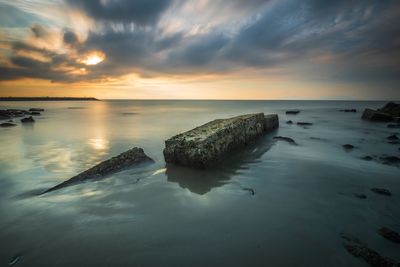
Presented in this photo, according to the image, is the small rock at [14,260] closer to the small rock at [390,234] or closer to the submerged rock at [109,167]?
the submerged rock at [109,167]

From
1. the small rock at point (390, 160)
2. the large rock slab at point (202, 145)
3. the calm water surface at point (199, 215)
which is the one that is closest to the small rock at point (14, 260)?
the calm water surface at point (199, 215)

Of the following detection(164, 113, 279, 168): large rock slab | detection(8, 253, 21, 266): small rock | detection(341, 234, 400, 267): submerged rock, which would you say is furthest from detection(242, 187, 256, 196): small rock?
detection(8, 253, 21, 266): small rock

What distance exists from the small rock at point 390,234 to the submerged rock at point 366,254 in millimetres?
507

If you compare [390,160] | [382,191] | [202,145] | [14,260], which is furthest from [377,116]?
[14,260]

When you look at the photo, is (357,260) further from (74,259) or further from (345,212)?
(74,259)

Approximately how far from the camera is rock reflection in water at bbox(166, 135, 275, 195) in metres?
5.14

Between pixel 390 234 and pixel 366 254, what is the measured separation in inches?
32.0

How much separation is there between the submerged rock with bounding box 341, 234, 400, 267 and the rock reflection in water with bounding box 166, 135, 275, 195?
270cm

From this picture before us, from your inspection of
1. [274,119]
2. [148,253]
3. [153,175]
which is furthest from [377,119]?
[148,253]

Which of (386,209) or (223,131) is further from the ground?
(223,131)

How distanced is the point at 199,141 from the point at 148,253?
379 centimetres

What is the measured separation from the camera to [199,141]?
6348mm

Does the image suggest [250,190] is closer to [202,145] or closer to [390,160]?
[202,145]

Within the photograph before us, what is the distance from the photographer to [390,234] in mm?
3262
